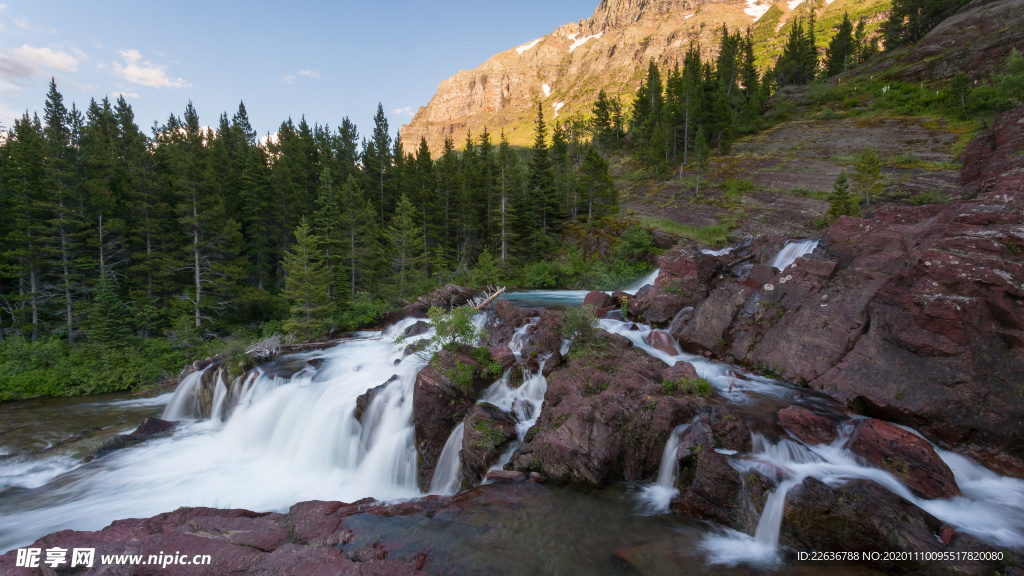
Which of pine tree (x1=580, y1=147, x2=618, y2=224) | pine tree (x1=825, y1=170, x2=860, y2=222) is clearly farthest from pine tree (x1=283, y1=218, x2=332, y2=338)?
pine tree (x1=825, y1=170, x2=860, y2=222)

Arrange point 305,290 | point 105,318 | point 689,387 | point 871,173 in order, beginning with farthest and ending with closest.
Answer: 1. point 871,173
2. point 305,290
3. point 105,318
4. point 689,387

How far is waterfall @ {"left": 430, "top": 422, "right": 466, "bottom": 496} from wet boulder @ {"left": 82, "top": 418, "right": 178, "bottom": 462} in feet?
38.2

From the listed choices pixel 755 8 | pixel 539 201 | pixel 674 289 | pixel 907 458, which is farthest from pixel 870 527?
pixel 755 8

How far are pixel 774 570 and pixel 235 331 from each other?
30506 mm

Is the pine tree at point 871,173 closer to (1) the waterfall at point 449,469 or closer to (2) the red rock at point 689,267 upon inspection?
(2) the red rock at point 689,267

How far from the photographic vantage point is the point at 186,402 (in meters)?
16.6

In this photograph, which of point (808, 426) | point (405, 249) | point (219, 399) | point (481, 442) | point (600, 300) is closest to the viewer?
point (808, 426)

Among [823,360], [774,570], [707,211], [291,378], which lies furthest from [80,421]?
[707,211]

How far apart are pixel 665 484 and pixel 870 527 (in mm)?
3476

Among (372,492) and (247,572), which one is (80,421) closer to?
(372,492)

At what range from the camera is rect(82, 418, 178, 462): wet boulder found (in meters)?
12.5

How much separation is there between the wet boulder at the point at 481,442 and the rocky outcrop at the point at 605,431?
1.88 ft

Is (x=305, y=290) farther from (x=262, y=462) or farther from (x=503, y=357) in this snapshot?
(x=503, y=357)

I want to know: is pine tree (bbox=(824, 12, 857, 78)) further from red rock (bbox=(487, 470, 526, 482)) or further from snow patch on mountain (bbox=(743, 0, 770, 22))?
snow patch on mountain (bbox=(743, 0, 770, 22))
